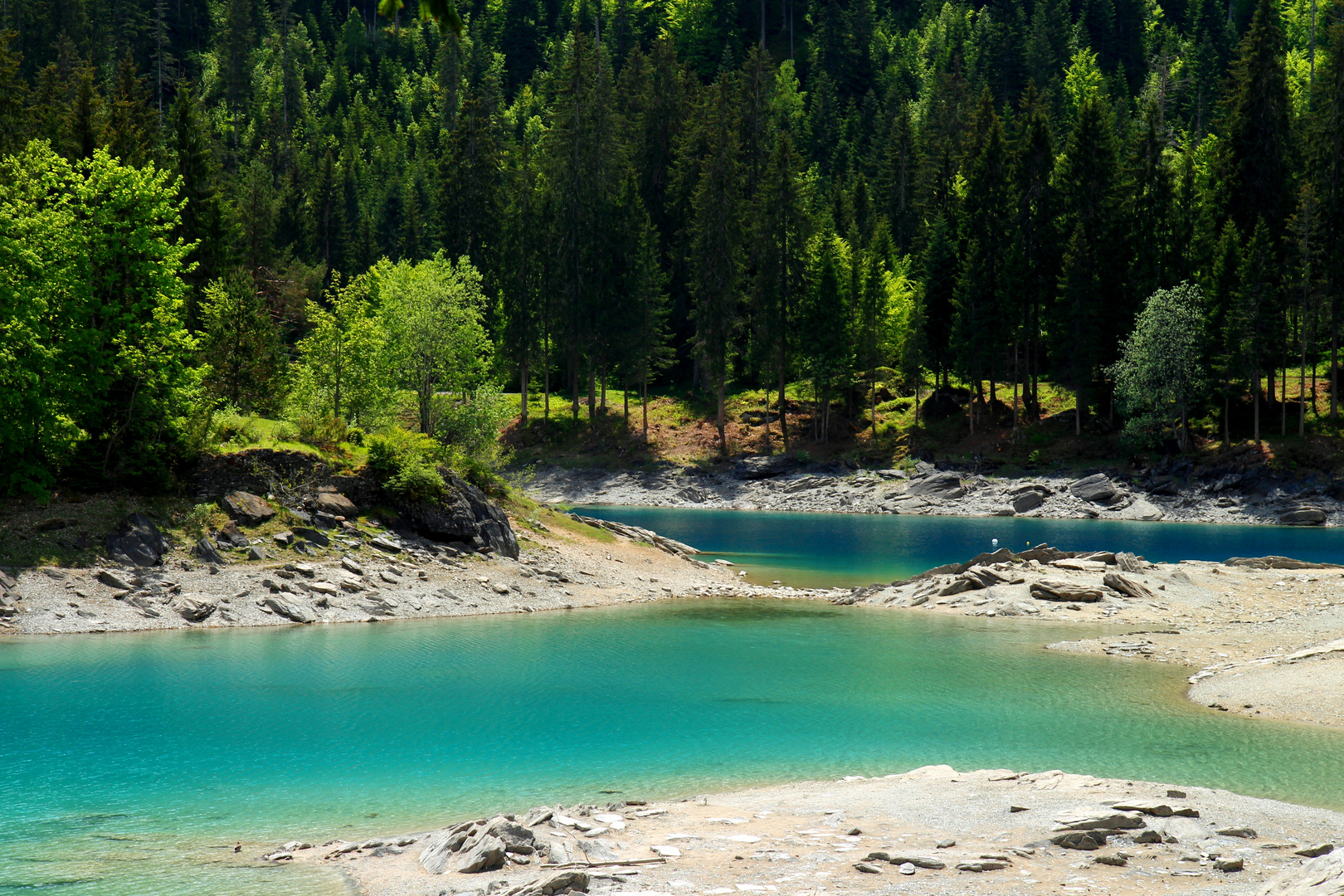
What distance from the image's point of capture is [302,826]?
52.4 ft

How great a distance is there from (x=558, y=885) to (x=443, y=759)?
30.2ft

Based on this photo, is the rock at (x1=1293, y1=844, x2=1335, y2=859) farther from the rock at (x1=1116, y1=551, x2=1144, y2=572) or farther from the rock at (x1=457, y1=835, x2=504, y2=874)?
the rock at (x1=1116, y1=551, x2=1144, y2=572)

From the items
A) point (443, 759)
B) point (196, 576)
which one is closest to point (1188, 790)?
point (443, 759)

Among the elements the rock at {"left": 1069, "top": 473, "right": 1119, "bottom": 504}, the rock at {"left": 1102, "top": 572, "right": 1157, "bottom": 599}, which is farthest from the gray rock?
the rock at {"left": 1069, "top": 473, "right": 1119, "bottom": 504}

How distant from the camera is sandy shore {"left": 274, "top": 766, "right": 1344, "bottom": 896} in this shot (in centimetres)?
1182

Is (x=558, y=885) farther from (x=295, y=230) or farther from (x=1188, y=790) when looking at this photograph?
(x=295, y=230)

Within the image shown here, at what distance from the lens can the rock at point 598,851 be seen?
1287cm

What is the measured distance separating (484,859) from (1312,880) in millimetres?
9016

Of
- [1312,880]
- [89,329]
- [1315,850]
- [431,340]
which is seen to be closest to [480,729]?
[1315,850]

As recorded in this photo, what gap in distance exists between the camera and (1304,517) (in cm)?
6481

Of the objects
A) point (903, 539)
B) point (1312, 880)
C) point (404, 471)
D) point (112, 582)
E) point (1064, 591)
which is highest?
point (404, 471)

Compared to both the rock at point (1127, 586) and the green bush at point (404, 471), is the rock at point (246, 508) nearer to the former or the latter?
the green bush at point (404, 471)

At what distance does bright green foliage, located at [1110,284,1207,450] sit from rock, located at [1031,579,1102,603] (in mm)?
39440

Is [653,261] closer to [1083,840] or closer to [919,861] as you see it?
[1083,840]
